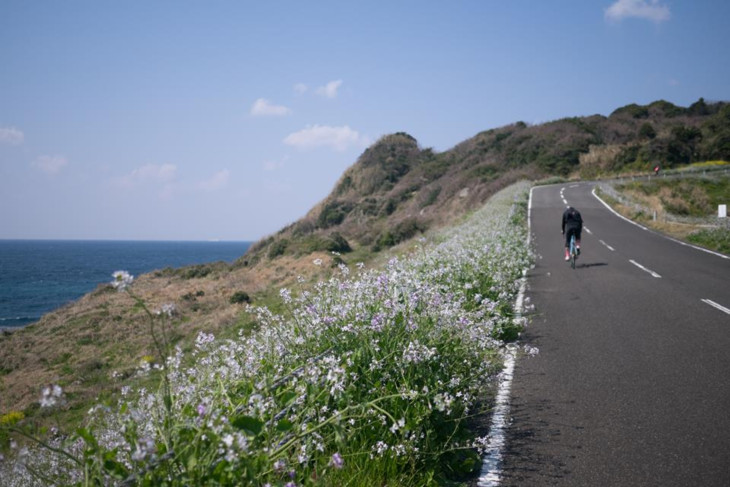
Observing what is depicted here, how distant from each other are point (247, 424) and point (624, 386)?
455 cm

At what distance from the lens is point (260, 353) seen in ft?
14.1

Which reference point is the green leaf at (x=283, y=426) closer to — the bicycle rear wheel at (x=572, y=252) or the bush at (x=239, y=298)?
the bicycle rear wheel at (x=572, y=252)

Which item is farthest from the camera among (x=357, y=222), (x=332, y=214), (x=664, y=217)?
(x=332, y=214)

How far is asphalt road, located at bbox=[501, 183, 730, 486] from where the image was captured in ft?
12.3

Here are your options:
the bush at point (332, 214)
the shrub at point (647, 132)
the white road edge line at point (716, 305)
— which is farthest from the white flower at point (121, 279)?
the shrub at point (647, 132)

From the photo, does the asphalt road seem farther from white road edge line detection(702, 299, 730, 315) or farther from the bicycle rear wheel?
the bicycle rear wheel

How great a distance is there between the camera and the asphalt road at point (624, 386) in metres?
3.76

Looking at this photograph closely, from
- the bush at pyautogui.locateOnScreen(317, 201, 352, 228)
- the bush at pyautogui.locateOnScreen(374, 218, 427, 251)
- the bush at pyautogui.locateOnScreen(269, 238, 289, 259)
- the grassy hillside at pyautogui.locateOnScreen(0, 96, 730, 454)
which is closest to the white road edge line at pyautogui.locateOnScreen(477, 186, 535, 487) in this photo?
the grassy hillside at pyautogui.locateOnScreen(0, 96, 730, 454)

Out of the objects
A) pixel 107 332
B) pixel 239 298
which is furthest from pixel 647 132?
pixel 107 332

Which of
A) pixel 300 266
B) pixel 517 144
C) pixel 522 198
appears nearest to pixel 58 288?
pixel 300 266

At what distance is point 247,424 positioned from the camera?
→ 8.34 feet

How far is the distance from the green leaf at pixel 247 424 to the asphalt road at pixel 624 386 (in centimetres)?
212

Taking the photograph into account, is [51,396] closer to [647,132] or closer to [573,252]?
[573,252]

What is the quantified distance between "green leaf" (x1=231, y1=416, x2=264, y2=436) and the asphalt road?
6.96 ft
